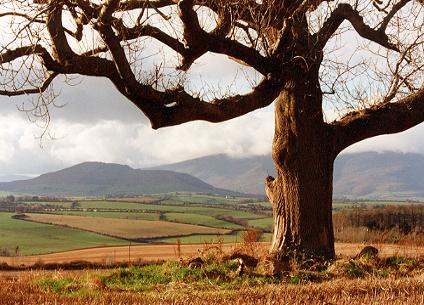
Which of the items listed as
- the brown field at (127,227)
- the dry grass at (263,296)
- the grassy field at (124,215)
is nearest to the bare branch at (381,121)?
the dry grass at (263,296)

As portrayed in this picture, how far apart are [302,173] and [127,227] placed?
4962 centimetres

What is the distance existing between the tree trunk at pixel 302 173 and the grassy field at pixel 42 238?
3394 centimetres

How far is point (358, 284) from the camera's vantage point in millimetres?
9477

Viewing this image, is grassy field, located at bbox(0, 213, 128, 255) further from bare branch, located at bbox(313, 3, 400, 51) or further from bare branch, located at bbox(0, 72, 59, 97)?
bare branch, located at bbox(313, 3, 400, 51)

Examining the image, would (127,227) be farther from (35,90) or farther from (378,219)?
(35,90)

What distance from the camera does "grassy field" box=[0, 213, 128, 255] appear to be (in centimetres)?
4756

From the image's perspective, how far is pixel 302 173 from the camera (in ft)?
46.5

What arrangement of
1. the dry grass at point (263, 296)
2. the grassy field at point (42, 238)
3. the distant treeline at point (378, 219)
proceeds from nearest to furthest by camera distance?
the dry grass at point (263, 296) < the distant treeline at point (378, 219) < the grassy field at point (42, 238)

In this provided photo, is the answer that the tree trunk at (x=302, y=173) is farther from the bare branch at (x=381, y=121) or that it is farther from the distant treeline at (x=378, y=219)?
the distant treeline at (x=378, y=219)

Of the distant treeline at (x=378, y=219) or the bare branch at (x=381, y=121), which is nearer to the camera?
the bare branch at (x=381, y=121)

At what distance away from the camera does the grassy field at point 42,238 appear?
47.6 metres

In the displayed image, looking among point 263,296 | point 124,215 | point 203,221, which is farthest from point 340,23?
point 124,215

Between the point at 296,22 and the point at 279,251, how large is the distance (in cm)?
561

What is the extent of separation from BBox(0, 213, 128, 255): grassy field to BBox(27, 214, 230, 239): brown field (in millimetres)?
2232
